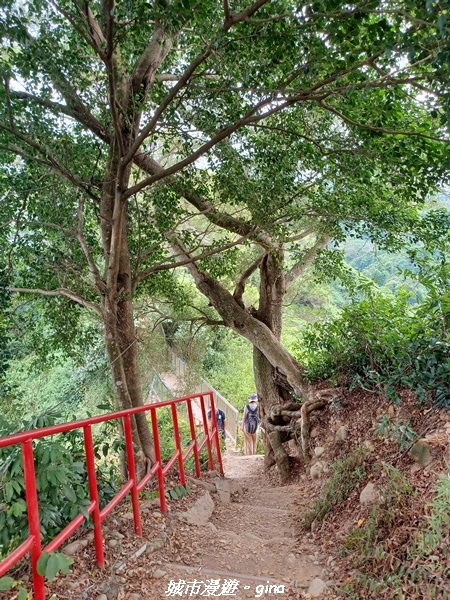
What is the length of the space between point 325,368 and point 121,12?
5346 millimetres

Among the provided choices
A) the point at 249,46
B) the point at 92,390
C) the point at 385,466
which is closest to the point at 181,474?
the point at 385,466

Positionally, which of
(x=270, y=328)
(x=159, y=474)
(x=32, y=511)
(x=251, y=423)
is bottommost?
(x=251, y=423)

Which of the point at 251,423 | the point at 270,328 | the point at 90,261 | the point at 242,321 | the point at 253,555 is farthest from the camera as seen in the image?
the point at 251,423

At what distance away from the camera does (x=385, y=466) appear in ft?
12.1

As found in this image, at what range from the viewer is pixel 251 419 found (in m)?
11.7

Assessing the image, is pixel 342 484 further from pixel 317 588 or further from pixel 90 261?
pixel 90 261

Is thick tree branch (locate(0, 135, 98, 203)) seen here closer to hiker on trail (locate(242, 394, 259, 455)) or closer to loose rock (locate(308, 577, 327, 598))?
loose rock (locate(308, 577, 327, 598))

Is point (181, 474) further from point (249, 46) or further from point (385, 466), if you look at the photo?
point (249, 46)

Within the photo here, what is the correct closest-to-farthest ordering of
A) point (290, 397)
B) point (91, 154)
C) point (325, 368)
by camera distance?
1. point (91, 154)
2. point (325, 368)
3. point (290, 397)

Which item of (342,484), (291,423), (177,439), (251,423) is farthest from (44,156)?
(251,423)

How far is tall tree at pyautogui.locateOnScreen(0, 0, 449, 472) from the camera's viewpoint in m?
3.48

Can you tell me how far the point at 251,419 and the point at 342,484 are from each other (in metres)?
7.43

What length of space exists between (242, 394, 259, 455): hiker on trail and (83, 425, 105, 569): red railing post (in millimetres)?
7995

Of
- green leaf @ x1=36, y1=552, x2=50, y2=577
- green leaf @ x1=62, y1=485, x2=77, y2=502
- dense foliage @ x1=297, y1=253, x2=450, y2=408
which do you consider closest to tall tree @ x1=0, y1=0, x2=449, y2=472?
dense foliage @ x1=297, y1=253, x2=450, y2=408
